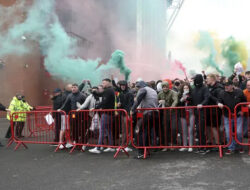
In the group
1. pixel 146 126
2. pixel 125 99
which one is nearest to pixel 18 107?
pixel 125 99

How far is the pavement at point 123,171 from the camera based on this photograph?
4285 mm

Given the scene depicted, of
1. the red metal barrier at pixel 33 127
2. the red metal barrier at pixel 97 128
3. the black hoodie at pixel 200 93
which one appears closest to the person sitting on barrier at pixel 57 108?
the red metal barrier at pixel 33 127

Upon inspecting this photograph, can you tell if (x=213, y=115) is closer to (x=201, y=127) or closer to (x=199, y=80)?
(x=201, y=127)

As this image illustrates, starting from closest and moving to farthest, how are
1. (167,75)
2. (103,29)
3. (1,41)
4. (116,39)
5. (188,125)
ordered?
(188,125)
(1,41)
(103,29)
(116,39)
(167,75)

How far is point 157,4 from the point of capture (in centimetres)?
4494

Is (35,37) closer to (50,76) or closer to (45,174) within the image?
(50,76)

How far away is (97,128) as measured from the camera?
7.12m

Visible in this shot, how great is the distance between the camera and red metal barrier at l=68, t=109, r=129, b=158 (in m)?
6.73

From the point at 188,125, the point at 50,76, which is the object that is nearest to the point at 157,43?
the point at 50,76

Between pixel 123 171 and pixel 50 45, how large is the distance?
14.4m

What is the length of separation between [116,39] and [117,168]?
27.2 m

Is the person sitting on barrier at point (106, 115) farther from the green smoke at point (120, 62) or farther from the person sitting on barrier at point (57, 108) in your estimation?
the green smoke at point (120, 62)

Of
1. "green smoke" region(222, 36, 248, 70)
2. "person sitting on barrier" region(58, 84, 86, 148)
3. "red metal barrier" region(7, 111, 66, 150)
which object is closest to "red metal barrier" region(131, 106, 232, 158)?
"person sitting on barrier" region(58, 84, 86, 148)

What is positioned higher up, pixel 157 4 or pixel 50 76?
pixel 157 4
